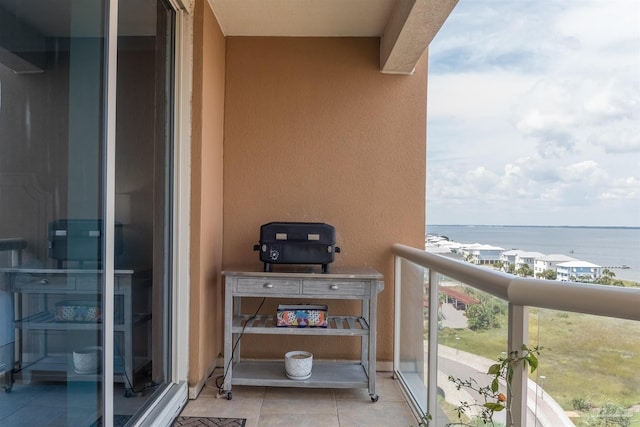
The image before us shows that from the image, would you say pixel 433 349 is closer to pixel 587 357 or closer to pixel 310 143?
pixel 587 357

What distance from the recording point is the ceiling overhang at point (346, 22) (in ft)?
7.91

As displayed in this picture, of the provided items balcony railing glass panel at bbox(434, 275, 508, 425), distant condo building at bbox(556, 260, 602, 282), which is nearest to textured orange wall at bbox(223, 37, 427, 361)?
balcony railing glass panel at bbox(434, 275, 508, 425)

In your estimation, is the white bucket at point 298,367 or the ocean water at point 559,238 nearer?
the ocean water at point 559,238

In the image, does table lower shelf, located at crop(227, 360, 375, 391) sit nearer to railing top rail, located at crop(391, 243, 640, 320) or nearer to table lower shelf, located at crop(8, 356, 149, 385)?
table lower shelf, located at crop(8, 356, 149, 385)

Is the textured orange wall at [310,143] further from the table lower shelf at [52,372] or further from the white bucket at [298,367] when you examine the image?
the table lower shelf at [52,372]

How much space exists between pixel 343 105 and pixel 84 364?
2316 mm

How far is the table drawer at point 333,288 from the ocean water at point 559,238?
0.87m

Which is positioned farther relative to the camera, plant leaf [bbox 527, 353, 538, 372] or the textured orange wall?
the textured orange wall

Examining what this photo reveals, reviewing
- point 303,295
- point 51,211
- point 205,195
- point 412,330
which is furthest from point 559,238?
point 51,211

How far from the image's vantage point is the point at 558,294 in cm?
109

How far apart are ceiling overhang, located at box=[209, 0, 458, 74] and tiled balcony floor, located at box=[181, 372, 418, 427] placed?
7.12ft

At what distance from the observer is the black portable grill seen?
2.62 meters

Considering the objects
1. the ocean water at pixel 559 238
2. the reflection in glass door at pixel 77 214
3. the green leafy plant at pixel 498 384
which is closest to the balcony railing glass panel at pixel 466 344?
the green leafy plant at pixel 498 384

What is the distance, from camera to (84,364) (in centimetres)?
148
